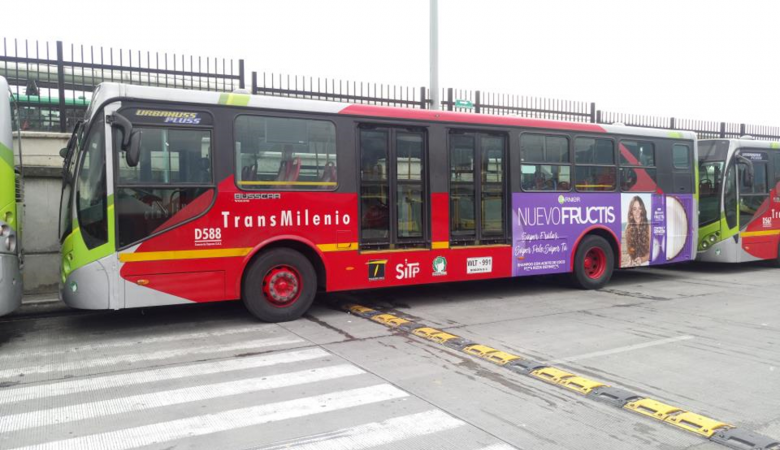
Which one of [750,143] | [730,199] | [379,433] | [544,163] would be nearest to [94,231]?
[379,433]

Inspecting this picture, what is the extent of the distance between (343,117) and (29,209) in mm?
6100

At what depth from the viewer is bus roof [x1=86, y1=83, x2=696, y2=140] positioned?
22.1 feet

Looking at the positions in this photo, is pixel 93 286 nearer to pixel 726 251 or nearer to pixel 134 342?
pixel 134 342

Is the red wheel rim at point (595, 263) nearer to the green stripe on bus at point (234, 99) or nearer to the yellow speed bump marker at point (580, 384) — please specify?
the yellow speed bump marker at point (580, 384)

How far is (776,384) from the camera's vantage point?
523 centimetres

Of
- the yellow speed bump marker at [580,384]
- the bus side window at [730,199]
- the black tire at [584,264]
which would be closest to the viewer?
the yellow speed bump marker at [580,384]

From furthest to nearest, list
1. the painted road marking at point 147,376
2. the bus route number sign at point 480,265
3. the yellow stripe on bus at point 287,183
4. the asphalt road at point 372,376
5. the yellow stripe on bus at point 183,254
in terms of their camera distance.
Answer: the bus route number sign at point 480,265 → the yellow stripe on bus at point 287,183 → the yellow stripe on bus at point 183,254 → the painted road marking at point 147,376 → the asphalt road at point 372,376

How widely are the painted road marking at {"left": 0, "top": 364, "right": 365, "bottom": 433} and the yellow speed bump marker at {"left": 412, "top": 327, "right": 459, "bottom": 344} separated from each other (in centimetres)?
145

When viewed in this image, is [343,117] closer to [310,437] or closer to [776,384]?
[310,437]

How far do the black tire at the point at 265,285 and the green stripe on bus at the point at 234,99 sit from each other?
2.03 metres

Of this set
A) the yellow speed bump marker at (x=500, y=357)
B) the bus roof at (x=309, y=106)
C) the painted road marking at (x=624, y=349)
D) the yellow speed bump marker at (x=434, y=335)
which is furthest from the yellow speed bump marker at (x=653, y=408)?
the bus roof at (x=309, y=106)

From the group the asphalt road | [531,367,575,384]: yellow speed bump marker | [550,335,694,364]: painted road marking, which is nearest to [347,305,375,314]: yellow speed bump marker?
the asphalt road

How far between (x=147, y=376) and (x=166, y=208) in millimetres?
2295

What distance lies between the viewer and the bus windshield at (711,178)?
1312 centimetres
